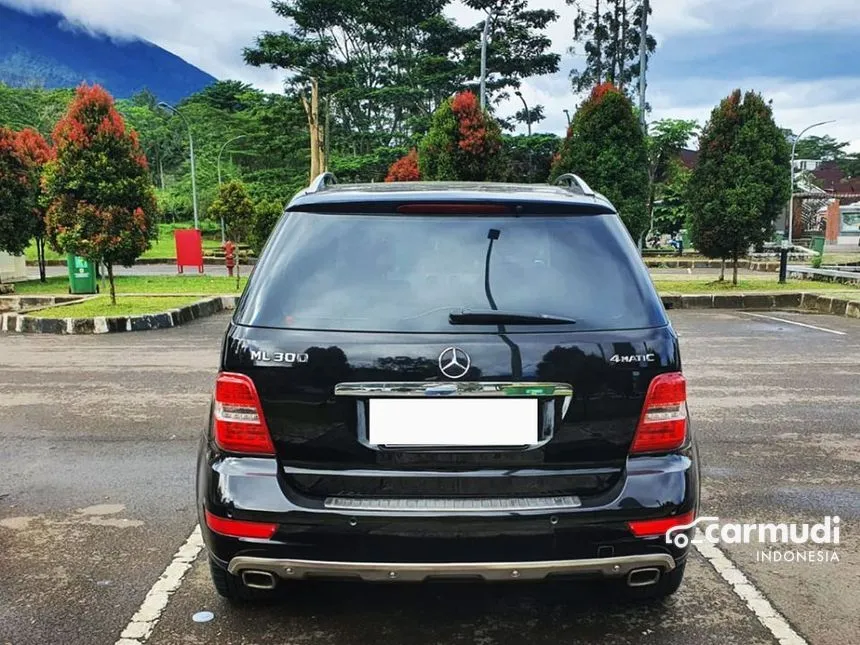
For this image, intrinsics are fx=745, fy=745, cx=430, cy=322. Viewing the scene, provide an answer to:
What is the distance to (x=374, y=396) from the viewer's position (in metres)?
2.41

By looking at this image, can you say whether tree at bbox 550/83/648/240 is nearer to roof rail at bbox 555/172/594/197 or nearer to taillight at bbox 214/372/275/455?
roof rail at bbox 555/172/594/197

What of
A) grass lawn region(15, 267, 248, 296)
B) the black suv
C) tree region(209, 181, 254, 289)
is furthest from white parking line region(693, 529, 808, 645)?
tree region(209, 181, 254, 289)

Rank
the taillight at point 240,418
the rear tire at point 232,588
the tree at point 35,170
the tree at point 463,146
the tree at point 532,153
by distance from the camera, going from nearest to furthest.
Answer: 1. the taillight at point 240,418
2. the rear tire at point 232,588
3. the tree at point 463,146
4. the tree at point 35,170
5. the tree at point 532,153

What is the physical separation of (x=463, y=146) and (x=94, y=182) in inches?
344

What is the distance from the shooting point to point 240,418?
251 cm

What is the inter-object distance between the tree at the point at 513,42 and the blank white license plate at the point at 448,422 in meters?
43.1

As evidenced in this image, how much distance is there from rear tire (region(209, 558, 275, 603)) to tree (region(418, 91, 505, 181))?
1584 centimetres

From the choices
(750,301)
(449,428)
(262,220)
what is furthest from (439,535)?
(262,220)

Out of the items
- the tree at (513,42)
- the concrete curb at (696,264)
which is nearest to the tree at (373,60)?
the tree at (513,42)

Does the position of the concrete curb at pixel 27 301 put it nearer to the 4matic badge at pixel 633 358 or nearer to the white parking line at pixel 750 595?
the white parking line at pixel 750 595

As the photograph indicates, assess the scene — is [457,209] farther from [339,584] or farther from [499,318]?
[339,584]

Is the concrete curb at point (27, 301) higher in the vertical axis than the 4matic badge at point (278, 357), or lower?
lower

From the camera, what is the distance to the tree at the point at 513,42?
1686 inches

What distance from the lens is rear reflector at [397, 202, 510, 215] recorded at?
2.70m
